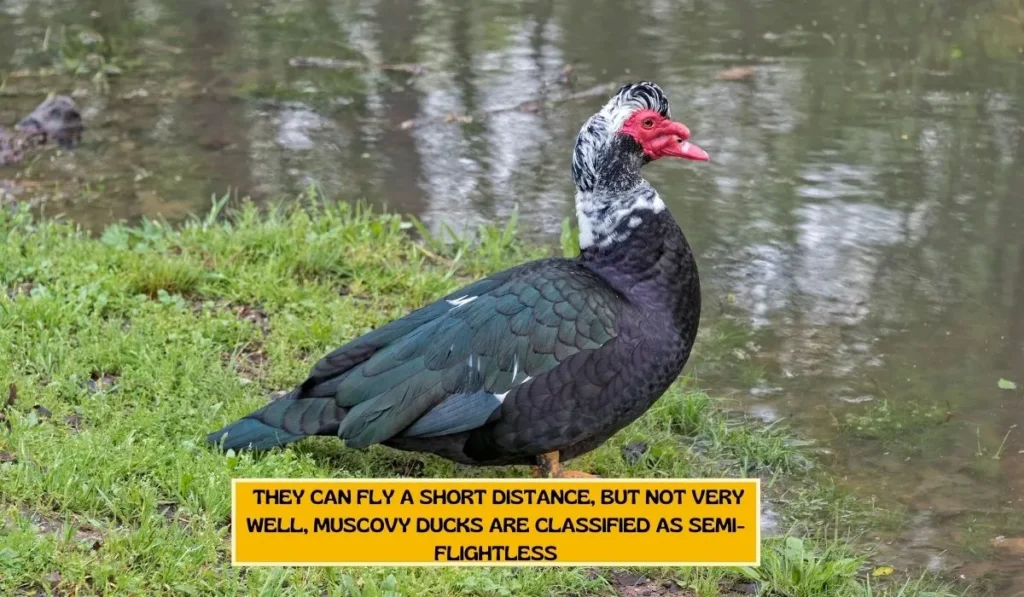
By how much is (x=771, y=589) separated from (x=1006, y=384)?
194 centimetres

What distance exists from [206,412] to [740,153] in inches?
167

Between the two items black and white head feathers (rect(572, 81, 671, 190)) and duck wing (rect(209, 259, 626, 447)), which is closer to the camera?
duck wing (rect(209, 259, 626, 447))

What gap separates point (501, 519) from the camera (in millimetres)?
3588

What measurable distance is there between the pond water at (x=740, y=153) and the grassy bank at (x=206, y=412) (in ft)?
1.78

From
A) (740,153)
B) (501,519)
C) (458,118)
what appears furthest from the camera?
(458,118)

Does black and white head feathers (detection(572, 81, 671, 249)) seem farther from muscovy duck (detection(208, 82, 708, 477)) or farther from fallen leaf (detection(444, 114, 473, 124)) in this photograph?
fallen leaf (detection(444, 114, 473, 124))

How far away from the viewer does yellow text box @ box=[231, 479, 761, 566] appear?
3.46 m

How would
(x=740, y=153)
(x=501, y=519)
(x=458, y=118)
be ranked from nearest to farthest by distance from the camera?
1. (x=501, y=519)
2. (x=740, y=153)
3. (x=458, y=118)

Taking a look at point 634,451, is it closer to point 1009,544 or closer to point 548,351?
point 548,351

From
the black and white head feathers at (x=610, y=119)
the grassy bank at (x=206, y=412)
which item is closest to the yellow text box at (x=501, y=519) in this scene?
the grassy bank at (x=206, y=412)

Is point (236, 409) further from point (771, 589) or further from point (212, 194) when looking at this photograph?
point (212, 194)

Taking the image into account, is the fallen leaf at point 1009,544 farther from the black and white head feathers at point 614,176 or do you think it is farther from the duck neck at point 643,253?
the black and white head feathers at point 614,176

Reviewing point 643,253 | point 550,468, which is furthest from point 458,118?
point 550,468

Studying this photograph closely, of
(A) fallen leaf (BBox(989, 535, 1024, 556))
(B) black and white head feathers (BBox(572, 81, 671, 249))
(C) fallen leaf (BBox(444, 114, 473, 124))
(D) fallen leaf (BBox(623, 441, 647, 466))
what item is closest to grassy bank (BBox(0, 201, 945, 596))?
(D) fallen leaf (BBox(623, 441, 647, 466))
